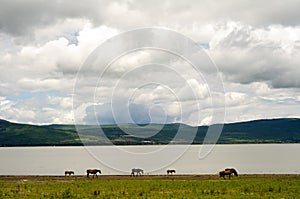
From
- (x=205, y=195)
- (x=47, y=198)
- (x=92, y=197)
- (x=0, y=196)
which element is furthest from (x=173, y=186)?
(x=0, y=196)

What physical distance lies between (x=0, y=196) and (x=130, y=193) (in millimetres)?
11480

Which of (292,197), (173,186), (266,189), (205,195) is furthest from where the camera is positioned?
(173,186)

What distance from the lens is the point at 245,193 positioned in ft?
119

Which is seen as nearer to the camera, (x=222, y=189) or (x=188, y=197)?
(x=188, y=197)

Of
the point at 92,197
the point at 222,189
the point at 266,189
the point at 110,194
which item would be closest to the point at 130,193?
the point at 110,194

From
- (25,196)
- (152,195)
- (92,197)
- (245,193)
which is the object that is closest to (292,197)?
(245,193)

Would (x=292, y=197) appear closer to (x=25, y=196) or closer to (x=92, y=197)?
(x=92, y=197)

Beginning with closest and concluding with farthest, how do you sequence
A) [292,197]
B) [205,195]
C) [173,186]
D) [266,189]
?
[292,197], [205,195], [266,189], [173,186]

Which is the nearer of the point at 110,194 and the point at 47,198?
the point at 47,198

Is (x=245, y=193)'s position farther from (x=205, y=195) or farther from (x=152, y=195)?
(x=152, y=195)

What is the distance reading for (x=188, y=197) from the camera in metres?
33.3

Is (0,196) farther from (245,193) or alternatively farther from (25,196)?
(245,193)

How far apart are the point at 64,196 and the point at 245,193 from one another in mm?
16160

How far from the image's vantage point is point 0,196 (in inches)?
1378
